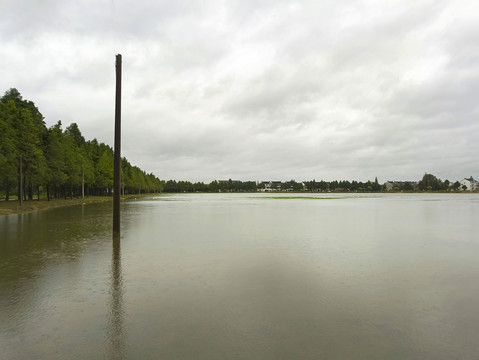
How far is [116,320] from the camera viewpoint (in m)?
6.05

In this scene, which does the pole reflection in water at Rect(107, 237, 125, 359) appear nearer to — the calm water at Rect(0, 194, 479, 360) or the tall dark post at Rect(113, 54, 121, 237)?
the calm water at Rect(0, 194, 479, 360)

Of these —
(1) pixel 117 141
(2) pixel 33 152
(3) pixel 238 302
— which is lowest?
(3) pixel 238 302

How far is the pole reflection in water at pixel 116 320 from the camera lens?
4.92 metres

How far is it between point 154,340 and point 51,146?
58.6m

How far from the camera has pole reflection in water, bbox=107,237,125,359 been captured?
194 inches

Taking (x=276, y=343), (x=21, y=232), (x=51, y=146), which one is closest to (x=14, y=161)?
(x=51, y=146)

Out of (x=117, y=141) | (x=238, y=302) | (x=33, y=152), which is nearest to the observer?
(x=238, y=302)

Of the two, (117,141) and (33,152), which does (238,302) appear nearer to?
(117,141)

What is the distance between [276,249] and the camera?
1371 centimetres

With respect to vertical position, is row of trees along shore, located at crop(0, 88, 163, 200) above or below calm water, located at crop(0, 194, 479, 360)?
above

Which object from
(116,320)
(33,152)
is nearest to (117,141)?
(116,320)

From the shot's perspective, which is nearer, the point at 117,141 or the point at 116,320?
the point at 116,320

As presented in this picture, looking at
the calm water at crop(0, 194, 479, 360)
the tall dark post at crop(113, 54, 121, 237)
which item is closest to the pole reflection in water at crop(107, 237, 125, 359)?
the calm water at crop(0, 194, 479, 360)

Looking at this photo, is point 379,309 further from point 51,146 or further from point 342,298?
point 51,146
